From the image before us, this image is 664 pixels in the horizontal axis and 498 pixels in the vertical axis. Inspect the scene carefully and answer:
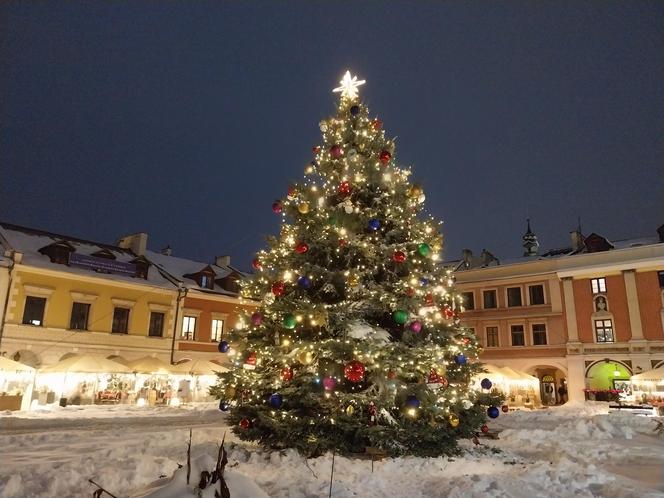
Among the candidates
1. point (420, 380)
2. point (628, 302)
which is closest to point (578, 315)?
point (628, 302)

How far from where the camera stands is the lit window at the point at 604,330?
30164 millimetres

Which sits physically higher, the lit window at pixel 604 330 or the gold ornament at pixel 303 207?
the gold ornament at pixel 303 207

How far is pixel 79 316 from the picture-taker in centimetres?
2584

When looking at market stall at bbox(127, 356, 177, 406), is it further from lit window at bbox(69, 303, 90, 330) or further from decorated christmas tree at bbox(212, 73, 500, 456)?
decorated christmas tree at bbox(212, 73, 500, 456)

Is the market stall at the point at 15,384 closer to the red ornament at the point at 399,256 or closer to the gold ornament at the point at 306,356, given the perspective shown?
the gold ornament at the point at 306,356

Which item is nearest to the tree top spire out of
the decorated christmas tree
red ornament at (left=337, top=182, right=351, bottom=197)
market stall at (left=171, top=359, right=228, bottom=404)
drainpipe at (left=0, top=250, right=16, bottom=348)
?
the decorated christmas tree

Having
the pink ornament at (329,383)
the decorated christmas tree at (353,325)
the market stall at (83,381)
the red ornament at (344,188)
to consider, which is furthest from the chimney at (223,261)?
the pink ornament at (329,383)

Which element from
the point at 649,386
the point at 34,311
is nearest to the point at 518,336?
the point at 649,386

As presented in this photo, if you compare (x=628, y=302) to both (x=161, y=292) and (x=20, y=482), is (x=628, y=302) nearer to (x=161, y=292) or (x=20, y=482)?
(x=161, y=292)

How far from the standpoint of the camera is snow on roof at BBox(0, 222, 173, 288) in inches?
988

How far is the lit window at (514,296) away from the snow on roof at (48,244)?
22.5m

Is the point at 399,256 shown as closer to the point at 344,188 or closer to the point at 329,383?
the point at 344,188

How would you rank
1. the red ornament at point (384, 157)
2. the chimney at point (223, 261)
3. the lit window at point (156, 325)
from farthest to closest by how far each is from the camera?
the chimney at point (223, 261) < the lit window at point (156, 325) < the red ornament at point (384, 157)

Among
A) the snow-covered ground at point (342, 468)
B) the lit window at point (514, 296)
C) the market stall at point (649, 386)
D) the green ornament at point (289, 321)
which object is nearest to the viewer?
the snow-covered ground at point (342, 468)
